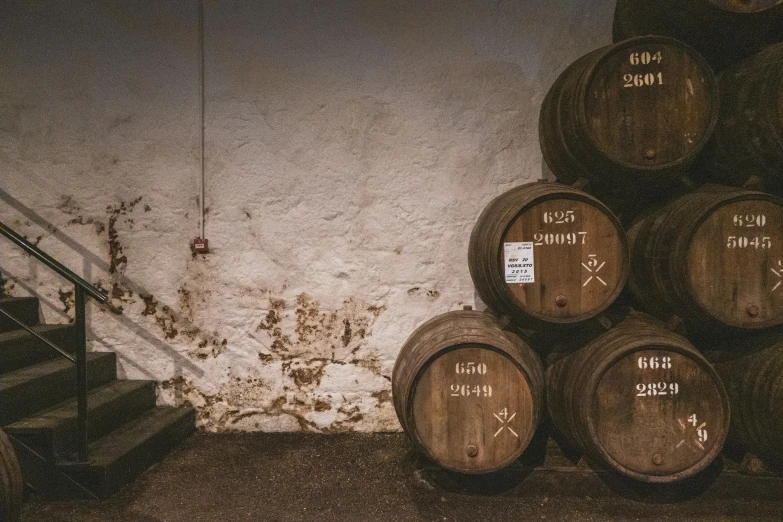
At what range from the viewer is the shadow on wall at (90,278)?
3.33 metres

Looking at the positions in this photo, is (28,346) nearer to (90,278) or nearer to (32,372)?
(32,372)

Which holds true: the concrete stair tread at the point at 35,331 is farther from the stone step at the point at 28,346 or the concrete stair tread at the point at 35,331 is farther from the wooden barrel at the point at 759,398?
the wooden barrel at the point at 759,398

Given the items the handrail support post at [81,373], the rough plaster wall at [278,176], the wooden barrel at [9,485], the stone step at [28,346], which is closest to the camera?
the wooden barrel at [9,485]

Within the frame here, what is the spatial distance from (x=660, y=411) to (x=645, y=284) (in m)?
0.65

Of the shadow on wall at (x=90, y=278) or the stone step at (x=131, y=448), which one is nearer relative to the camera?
the stone step at (x=131, y=448)

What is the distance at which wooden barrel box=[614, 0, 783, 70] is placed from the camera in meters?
2.35

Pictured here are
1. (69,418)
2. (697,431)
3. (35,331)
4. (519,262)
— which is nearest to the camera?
(697,431)

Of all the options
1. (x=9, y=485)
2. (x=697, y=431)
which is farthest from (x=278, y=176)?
(x=697, y=431)

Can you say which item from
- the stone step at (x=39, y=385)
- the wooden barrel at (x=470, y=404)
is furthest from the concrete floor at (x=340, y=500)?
the stone step at (x=39, y=385)

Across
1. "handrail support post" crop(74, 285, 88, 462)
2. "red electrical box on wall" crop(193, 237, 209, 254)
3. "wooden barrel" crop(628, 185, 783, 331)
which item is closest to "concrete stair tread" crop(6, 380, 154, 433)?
"handrail support post" crop(74, 285, 88, 462)

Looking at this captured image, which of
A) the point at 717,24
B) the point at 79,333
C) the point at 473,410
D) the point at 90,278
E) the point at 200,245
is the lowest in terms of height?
the point at 473,410

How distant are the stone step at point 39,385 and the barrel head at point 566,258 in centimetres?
252

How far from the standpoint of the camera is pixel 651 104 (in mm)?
2375

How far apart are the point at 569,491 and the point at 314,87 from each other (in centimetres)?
289
